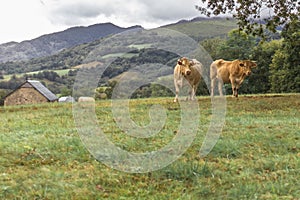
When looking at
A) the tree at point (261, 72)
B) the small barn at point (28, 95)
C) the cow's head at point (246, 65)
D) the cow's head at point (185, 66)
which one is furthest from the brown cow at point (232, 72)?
the small barn at point (28, 95)

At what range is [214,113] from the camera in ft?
42.7

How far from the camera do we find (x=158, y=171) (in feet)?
21.2

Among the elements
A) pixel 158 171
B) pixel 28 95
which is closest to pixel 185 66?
pixel 158 171

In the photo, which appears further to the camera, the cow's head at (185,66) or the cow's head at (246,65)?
the cow's head at (246,65)

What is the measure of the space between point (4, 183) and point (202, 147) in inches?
147

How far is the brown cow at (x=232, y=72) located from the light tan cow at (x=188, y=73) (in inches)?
135

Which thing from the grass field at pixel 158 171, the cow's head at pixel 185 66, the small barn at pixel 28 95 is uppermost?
the cow's head at pixel 185 66

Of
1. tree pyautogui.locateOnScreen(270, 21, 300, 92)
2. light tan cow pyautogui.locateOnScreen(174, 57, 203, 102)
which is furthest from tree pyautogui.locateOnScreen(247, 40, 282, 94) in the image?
light tan cow pyautogui.locateOnScreen(174, 57, 203, 102)

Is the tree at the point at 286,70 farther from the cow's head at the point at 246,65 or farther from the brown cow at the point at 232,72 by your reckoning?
the cow's head at the point at 246,65

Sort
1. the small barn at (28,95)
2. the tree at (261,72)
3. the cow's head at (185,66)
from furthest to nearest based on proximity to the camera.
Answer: the tree at (261,72), the small barn at (28,95), the cow's head at (185,66)

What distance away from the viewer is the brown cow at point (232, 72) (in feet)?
61.6

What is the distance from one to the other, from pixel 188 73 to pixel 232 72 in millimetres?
5258

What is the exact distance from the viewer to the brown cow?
18.8 meters

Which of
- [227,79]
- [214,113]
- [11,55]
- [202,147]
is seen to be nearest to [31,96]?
[11,55]
